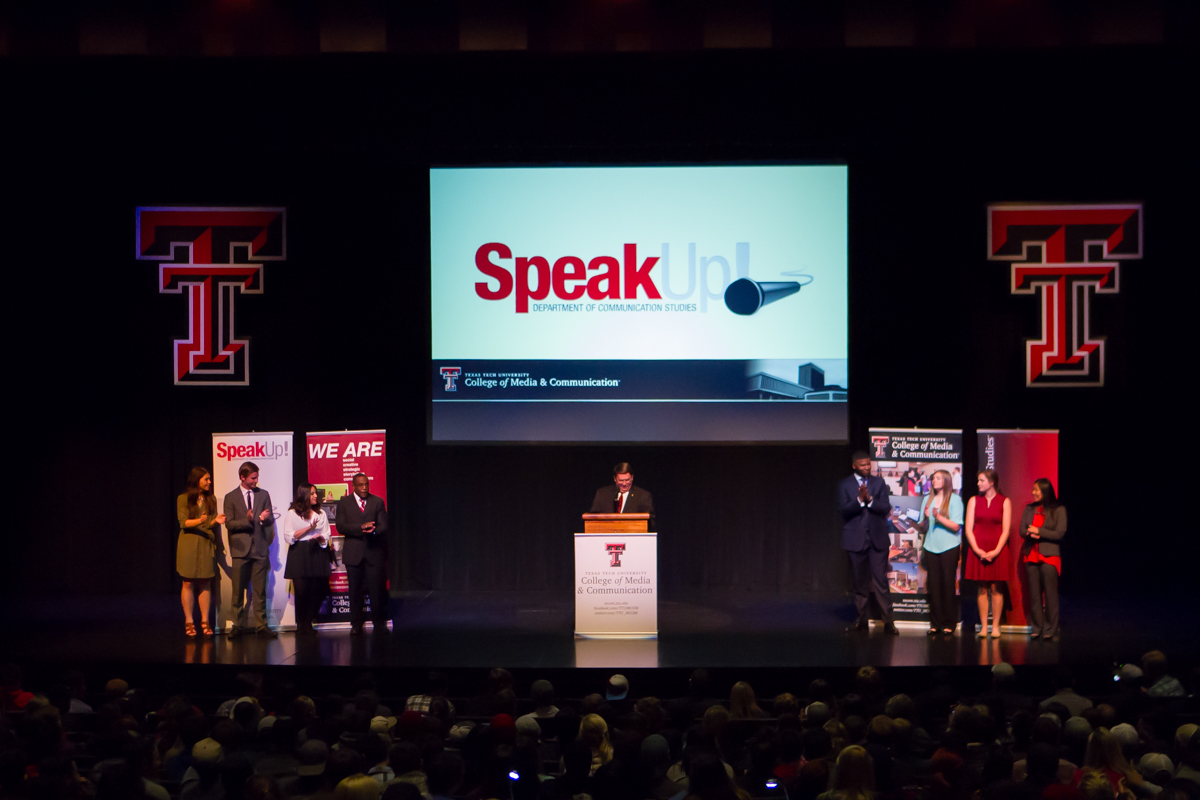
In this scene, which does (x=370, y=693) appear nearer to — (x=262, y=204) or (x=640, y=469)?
(x=640, y=469)

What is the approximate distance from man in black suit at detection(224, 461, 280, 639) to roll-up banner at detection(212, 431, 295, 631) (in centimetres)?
9

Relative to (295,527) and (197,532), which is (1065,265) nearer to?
(295,527)

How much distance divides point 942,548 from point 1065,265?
3808 millimetres

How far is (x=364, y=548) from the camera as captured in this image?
9.26 m

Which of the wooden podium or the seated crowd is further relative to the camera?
the wooden podium

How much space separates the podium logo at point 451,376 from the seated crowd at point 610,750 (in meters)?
5.17

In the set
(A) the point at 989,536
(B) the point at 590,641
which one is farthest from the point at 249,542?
(A) the point at 989,536

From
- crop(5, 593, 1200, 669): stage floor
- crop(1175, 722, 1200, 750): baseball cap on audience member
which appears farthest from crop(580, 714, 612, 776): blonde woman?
crop(5, 593, 1200, 669): stage floor

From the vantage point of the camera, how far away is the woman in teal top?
351 inches

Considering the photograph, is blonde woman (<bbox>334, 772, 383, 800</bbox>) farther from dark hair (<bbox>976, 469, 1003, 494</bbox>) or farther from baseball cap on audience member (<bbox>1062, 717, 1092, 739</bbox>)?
dark hair (<bbox>976, 469, 1003, 494</bbox>)

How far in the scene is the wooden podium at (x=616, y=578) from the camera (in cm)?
863

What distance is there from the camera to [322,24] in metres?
9.08

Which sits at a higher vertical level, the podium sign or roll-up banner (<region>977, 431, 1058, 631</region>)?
roll-up banner (<region>977, 431, 1058, 631</region>)

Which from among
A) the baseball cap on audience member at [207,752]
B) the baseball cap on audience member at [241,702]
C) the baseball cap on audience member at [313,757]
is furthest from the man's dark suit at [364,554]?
the baseball cap on audience member at [313,757]
